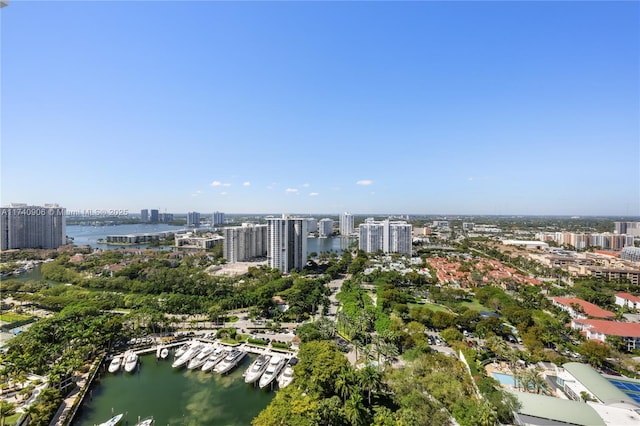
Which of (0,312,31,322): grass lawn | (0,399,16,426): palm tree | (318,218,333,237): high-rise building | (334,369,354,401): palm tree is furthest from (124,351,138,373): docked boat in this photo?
(318,218,333,237): high-rise building

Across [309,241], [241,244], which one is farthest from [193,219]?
[241,244]

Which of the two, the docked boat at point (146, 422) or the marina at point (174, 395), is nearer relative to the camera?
the docked boat at point (146, 422)

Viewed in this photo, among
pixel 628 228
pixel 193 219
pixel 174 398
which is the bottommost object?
pixel 174 398

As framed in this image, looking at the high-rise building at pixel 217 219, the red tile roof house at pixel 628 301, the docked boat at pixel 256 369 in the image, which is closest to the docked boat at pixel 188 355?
the docked boat at pixel 256 369

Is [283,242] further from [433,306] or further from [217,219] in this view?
[217,219]

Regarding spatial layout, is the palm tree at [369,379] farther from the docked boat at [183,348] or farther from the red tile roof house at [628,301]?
the red tile roof house at [628,301]

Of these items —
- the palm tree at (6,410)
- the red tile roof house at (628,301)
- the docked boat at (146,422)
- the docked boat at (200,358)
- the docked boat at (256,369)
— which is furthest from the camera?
the red tile roof house at (628,301)

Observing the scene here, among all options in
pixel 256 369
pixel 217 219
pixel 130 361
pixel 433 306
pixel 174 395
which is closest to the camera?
pixel 174 395

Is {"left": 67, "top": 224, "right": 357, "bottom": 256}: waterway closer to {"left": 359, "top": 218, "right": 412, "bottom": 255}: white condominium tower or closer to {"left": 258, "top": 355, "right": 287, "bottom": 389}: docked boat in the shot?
{"left": 359, "top": 218, "right": 412, "bottom": 255}: white condominium tower
